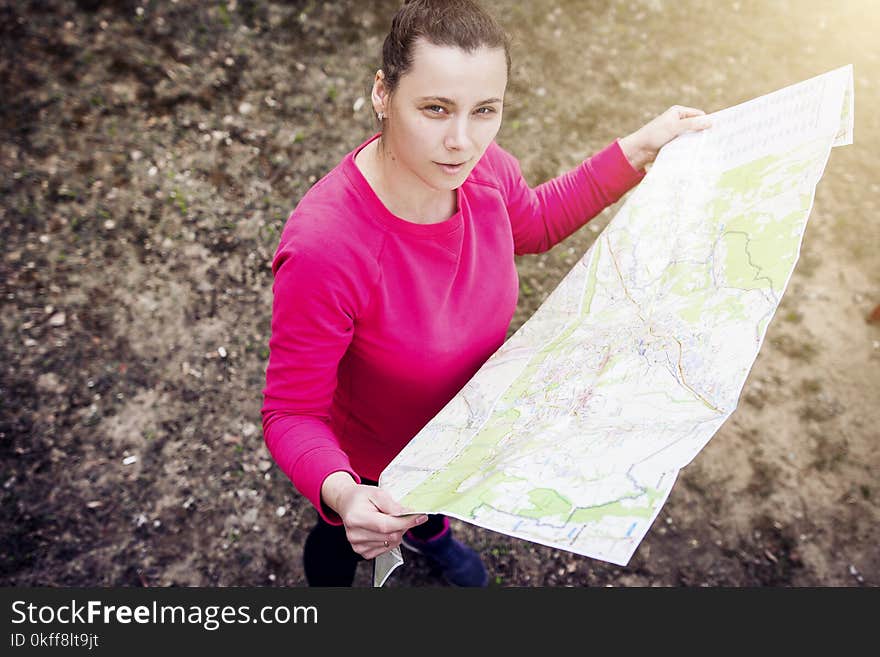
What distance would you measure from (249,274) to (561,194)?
2.16 metres

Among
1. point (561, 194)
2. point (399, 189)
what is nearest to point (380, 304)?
point (399, 189)

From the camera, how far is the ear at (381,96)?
1.47 meters

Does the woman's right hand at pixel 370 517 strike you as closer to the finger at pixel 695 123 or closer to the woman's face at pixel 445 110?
the woman's face at pixel 445 110

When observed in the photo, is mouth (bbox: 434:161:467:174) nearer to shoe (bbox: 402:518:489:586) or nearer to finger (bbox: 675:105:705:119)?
finger (bbox: 675:105:705:119)

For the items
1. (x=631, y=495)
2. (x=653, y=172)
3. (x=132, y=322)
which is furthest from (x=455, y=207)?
(x=132, y=322)

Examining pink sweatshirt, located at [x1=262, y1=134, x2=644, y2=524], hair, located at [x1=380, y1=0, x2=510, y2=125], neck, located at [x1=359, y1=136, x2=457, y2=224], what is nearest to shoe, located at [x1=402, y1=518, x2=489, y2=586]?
pink sweatshirt, located at [x1=262, y1=134, x2=644, y2=524]

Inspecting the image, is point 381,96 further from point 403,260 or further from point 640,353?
point 640,353

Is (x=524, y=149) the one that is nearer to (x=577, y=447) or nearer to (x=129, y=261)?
(x=129, y=261)

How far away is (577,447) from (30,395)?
298 cm

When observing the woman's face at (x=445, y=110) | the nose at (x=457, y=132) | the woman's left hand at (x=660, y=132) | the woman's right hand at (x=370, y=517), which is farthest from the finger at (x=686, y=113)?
the woman's right hand at (x=370, y=517)

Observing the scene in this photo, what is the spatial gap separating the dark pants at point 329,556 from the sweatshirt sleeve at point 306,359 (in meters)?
0.63

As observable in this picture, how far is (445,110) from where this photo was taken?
141cm

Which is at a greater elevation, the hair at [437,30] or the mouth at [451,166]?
the hair at [437,30]

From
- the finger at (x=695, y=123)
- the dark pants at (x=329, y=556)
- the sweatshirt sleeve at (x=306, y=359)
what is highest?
the finger at (x=695, y=123)
